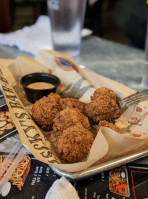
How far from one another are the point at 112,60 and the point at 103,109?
0.75m

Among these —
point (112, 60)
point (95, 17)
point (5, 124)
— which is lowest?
point (95, 17)

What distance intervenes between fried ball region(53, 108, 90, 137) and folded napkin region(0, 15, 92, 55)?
0.84m

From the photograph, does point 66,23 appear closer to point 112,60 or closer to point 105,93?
point 112,60

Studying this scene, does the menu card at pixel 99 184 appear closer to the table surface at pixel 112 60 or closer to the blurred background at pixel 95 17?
the table surface at pixel 112 60

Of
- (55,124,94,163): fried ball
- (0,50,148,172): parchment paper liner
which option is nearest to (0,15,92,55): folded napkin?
(0,50,148,172): parchment paper liner

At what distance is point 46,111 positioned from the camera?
3.37 ft

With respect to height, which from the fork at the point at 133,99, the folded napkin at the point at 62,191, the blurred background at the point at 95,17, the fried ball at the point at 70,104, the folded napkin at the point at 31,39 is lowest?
the blurred background at the point at 95,17

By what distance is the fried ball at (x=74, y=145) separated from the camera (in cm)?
81

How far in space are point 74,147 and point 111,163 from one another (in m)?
0.13

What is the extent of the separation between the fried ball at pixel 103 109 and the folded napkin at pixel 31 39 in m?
0.78

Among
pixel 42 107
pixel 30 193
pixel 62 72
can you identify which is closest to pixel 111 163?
pixel 30 193

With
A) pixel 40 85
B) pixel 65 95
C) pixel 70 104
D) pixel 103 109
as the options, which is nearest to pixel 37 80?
pixel 40 85

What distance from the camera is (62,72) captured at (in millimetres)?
1354

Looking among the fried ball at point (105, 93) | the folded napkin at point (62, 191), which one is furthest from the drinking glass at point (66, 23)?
the folded napkin at point (62, 191)
